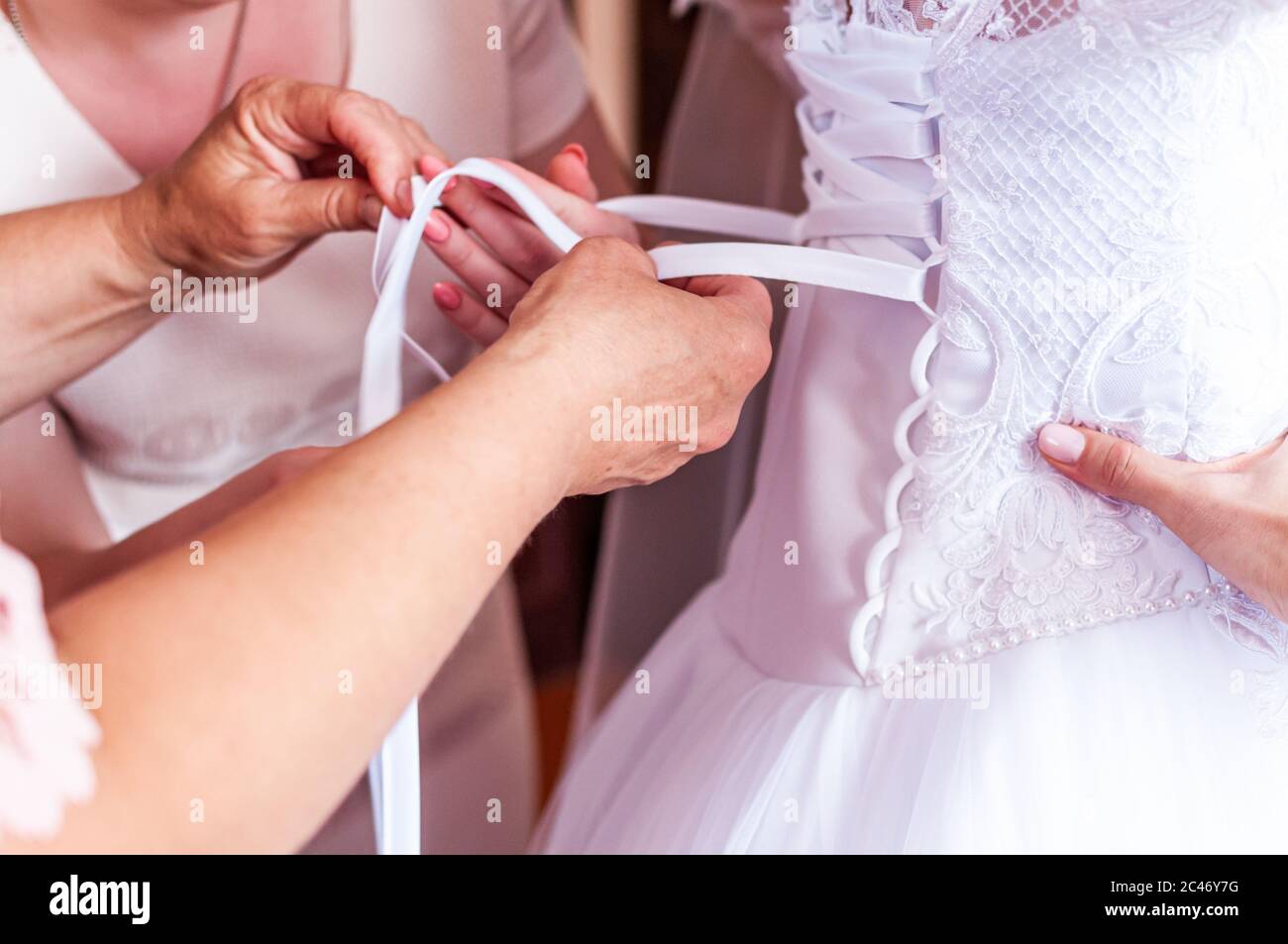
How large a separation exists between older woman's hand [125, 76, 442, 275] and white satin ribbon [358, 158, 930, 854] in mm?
34

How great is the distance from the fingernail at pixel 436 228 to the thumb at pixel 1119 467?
390mm

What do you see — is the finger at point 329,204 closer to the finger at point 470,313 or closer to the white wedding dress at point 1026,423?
the finger at point 470,313

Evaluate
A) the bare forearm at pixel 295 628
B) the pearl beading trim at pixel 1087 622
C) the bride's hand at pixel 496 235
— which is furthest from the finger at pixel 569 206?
the pearl beading trim at pixel 1087 622

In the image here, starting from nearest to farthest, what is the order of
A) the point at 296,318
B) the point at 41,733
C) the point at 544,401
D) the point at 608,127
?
the point at 41,733 → the point at 544,401 → the point at 296,318 → the point at 608,127

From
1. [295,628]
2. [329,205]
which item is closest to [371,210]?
[329,205]

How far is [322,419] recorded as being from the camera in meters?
0.91

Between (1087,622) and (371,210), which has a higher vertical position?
(371,210)

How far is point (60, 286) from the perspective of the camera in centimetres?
68

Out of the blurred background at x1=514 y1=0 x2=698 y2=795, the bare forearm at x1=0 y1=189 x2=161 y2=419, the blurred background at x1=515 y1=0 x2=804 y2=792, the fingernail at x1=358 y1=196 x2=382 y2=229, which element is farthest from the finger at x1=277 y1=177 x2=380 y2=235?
the blurred background at x1=514 y1=0 x2=698 y2=795

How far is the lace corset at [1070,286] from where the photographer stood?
0.53 meters

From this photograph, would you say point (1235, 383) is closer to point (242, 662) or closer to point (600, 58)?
point (242, 662)

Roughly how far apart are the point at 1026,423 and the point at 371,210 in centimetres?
43

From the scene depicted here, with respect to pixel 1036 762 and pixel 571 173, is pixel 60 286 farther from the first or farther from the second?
pixel 1036 762
